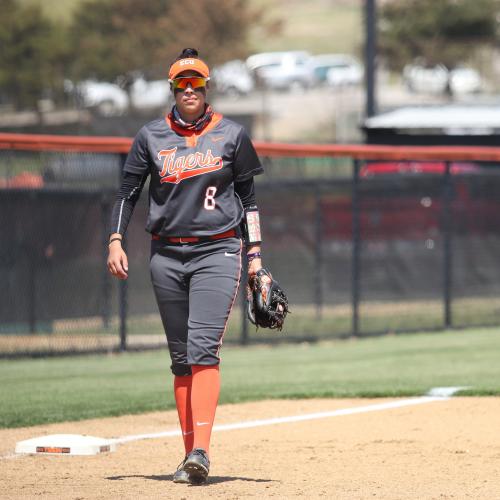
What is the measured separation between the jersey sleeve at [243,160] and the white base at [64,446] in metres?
1.86

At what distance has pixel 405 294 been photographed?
14.3m

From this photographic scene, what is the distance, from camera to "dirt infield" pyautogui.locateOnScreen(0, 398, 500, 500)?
5379 mm

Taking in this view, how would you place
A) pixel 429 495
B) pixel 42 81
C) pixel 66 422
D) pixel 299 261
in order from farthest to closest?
pixel 42 81 < pixel 299 261 < pixel 66 422 < pixel 429 495

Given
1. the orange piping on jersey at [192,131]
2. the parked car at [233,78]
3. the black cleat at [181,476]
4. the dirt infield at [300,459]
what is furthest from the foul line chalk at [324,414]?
the parked car at [233,78]

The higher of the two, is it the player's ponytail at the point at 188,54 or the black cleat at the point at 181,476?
the player's ponytail at the point at 188,54

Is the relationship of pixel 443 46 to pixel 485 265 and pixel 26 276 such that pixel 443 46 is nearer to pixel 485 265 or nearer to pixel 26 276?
pixel 485 265

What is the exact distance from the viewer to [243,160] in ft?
18.8

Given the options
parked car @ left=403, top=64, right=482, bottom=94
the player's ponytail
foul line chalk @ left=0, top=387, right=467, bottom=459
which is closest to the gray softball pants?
the player's ponytail

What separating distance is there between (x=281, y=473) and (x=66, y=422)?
8.24ft

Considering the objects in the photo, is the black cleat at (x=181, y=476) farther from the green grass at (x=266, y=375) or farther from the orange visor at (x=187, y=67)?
the green grass at (x=266, y=375)

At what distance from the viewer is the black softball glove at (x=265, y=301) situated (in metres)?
5.80

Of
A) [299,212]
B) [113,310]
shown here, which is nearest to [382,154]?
[299,212]

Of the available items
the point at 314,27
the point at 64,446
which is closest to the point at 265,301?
the point at 64,446

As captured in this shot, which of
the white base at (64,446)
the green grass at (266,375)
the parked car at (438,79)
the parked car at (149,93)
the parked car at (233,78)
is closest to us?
the white base at (64,446)
